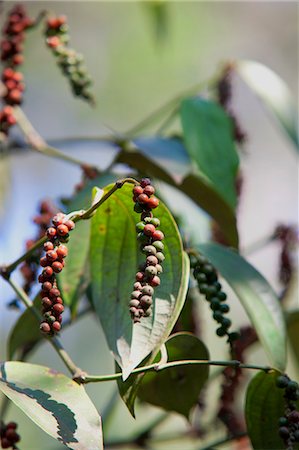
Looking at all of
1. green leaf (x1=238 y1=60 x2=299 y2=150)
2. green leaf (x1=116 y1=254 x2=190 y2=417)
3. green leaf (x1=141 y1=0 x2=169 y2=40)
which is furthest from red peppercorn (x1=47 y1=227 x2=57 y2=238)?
green leaf (x1=141 y1=0 x2=169 y2=40)

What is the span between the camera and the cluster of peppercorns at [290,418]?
0.71m

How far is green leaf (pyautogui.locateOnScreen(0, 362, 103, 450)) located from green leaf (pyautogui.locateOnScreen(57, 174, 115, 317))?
0.17 metres

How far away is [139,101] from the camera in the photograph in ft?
10.8

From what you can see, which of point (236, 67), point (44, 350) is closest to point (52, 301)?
point (236, 67)

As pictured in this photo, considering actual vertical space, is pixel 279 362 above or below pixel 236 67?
below

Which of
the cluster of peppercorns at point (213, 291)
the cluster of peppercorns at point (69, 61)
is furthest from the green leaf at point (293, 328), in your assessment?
the cluster of peppercorns at point (69, 61)

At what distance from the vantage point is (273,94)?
1.14 meters

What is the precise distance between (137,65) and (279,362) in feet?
8.19

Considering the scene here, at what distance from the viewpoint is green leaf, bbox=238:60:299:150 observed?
1.11 m

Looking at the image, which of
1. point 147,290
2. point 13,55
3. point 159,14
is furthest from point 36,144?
point 159,14

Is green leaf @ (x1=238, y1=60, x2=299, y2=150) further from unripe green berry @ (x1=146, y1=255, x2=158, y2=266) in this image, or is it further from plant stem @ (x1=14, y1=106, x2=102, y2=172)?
unripe green berry @ (x1=146, y1=255, x2=158, y2=266)

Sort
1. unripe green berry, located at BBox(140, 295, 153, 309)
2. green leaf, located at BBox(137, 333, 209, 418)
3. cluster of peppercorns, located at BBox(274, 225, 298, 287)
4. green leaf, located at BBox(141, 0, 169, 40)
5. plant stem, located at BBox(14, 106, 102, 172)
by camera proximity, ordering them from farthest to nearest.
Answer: green leaf, located at BBox(141, 0, 169, 40) → cluster of peppercorns, located at BBox(274, 225, 298, 287) → plant stem, located at BBox(14, 106, 102, 172) → green leaf, located at BBox(137, 333, 209, 418) → unripe green berry, located at BBox(140, 295, 153, 309)

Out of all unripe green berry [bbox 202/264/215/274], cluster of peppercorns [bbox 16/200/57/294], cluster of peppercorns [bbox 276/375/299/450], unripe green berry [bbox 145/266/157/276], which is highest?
cluster of peppercorns [bbox 16/200/57/294]

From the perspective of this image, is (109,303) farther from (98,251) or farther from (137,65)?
(137,65)
